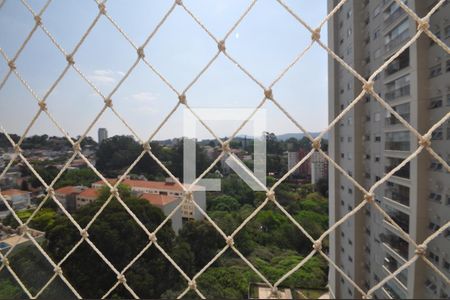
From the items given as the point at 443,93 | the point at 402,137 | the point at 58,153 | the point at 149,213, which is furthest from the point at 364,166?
the point at 149,213

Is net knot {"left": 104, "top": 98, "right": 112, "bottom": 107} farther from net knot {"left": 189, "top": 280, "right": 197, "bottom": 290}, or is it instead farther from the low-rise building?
the low-rise building

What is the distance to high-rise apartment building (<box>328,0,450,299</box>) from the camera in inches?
28.7

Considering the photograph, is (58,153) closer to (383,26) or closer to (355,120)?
(355,120)

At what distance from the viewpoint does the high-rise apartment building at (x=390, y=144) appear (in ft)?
2.39

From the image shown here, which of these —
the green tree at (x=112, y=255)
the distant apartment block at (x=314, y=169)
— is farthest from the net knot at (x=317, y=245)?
the green tree at (x=112, y=255)

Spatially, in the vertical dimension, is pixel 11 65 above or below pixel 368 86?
above

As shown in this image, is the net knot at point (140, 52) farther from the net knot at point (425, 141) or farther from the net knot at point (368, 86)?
the net knot at point (425, 141)

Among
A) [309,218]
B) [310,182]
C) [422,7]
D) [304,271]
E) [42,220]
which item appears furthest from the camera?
[42,220]

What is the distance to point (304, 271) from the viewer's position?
1.78 meters

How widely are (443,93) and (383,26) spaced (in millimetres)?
273

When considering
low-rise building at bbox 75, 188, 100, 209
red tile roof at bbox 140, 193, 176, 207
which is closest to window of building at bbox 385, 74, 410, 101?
red tile roof at bbox 140, 193, 176, 207

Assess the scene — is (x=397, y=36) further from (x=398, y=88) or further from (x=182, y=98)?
(x=182, y=98)

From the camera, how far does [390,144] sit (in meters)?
0.81

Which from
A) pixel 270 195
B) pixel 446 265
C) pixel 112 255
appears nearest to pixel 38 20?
pixel 270 195
